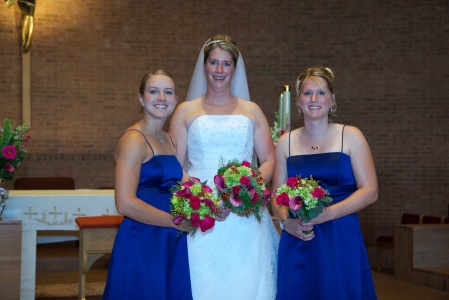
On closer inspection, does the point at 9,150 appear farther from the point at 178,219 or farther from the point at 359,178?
the point at 359,178

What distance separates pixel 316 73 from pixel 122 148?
1.22m

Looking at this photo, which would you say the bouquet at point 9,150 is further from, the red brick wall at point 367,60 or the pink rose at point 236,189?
the red brick wall at point 367,60

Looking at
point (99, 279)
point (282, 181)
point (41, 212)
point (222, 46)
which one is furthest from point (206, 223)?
point (99, 279)

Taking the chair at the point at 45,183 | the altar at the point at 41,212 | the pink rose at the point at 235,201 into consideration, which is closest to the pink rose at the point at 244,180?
the pink rose at the point at 235,201

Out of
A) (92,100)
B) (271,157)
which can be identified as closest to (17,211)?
(271,157)

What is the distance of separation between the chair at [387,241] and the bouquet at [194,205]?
810 cm

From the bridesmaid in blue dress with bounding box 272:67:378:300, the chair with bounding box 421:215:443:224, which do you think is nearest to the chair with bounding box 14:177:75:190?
the chair with bounding box 421:215:443:224

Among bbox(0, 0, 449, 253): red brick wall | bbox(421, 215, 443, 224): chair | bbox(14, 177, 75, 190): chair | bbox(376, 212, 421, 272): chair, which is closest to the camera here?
bbox(14, 177, 75, 190): chair

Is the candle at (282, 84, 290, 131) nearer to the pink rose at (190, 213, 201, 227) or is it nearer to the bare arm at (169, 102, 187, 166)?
the bare arm at (169, 102, 187, 166)

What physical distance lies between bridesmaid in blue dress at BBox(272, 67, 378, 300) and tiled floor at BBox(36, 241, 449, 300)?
13.5ft

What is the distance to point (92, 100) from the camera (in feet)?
39.9

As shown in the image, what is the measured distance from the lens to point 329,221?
4594 millimetres

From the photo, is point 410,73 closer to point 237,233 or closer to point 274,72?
point 274,72

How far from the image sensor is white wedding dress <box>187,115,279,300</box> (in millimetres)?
4738
